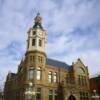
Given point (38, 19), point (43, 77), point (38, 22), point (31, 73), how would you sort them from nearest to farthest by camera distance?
point (31, 73)
point (43, 77)
point (38, 22)
point (38, 19)

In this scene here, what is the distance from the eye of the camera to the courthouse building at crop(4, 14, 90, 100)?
49.6m

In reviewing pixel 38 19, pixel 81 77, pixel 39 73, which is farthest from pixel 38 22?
pixel 81 77

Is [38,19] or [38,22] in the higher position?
[38,19]

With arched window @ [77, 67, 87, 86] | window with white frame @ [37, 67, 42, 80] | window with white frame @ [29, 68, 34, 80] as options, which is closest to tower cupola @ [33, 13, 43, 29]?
window with white frame @ [37, 67, 42, 80]

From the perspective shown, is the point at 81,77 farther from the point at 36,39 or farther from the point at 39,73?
the point at 36,39

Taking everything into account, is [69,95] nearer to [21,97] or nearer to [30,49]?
[21,97]

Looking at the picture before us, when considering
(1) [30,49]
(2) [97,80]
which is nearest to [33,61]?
(1) [30,49]

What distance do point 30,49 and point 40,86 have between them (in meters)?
9.75

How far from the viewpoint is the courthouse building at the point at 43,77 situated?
49.6m

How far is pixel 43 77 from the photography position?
50.5 metres

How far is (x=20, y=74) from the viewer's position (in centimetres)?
5484

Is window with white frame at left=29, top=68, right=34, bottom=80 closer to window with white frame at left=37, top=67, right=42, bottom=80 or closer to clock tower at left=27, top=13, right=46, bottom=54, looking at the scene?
window with white frame at left=37, top=67, right=42, bottom=80

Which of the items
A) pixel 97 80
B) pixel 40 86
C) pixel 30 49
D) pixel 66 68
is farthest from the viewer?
pixel 97 80

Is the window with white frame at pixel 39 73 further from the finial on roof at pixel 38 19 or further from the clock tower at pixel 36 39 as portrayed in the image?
the finial on roof at pixel 38 19
